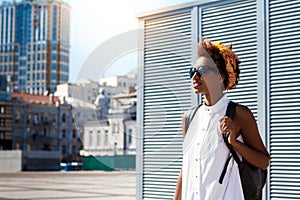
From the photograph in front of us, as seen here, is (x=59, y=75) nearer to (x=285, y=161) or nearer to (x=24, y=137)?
(x=24, y=137)

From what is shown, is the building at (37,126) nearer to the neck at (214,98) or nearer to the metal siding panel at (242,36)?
the metal siding panel at (242,36)

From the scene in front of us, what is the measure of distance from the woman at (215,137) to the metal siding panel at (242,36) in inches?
136

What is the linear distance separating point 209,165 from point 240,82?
12.2ft

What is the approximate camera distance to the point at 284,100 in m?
5.39

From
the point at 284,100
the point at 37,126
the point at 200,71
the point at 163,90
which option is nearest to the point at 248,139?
the point at 200,71

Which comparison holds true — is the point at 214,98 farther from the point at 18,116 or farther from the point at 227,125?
the point at 18,116

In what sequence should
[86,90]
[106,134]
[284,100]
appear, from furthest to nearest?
[284,100], [106,134], [86,90]

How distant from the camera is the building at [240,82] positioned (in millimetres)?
5355

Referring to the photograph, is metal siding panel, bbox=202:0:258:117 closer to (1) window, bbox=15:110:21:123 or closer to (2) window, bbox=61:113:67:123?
(1) window, bbox=15:110:21:123

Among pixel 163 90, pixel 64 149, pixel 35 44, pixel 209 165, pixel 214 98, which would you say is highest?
pixel 35 44

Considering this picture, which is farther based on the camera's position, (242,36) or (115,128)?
(242,36)

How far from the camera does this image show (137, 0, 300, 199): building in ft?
17.6

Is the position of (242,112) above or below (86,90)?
below

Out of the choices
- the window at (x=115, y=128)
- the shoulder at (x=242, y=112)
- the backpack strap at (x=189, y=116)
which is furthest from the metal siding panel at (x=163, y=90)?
the shoulder at (x=242, y=112)
